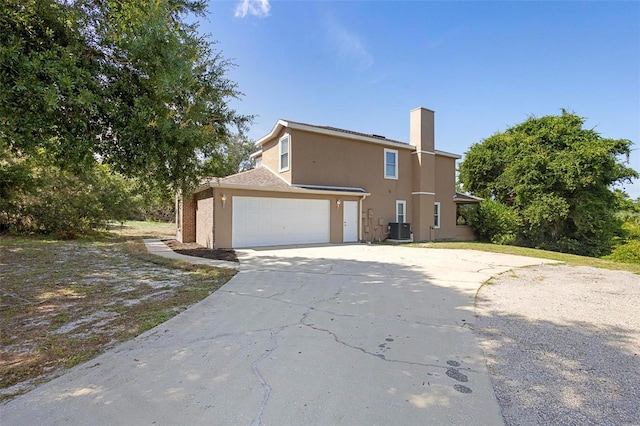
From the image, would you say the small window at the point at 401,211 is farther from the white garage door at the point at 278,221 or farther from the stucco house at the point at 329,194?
the white garage door at the point at 278,221

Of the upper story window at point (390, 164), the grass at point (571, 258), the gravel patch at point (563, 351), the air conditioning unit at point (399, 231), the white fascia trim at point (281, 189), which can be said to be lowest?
the gravel patch at point (563, 351)

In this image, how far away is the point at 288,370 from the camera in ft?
9.57

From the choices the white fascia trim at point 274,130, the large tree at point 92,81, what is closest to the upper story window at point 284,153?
the white fascia trim at point 274,130

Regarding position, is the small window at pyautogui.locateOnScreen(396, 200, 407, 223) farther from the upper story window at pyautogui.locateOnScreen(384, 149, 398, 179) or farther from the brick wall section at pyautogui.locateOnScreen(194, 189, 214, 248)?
the brick wall section at pyautogui.locateOnScreen(194, 189, 214, 248)

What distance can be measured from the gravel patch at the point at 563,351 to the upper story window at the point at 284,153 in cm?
1074

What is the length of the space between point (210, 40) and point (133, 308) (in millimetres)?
6998

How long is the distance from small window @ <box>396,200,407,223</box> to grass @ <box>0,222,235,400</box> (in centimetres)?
1216

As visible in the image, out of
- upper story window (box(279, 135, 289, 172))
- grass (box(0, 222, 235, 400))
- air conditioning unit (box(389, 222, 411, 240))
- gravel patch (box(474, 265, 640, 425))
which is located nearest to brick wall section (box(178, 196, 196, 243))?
upper story window (box(279, 135, 289, 172))

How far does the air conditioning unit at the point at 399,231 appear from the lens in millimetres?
16875

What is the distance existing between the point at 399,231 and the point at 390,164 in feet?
12.3

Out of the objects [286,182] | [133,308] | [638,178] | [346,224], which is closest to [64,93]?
[133,308]

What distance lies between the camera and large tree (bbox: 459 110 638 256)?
20.0 metres

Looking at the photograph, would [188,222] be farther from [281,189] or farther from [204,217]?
[281,189]

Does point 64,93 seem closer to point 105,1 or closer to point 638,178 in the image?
point 105,1
